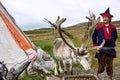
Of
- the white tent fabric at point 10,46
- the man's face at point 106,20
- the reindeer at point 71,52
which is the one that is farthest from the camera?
the reindeer at point 71,52

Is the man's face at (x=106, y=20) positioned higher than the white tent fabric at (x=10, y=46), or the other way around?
the man's face at (x=106, y=20)

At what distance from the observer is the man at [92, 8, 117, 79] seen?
32.7 ft

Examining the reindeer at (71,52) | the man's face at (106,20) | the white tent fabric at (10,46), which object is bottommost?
the reindeer at (71,52)

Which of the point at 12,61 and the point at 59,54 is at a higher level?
the point at 12,61

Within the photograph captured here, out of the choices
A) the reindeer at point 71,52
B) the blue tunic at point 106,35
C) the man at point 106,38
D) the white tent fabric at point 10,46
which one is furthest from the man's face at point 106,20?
the white tent fabric at point 10,46

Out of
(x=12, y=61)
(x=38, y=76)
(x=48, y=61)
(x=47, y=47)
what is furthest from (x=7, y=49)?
(x=47, y=47)

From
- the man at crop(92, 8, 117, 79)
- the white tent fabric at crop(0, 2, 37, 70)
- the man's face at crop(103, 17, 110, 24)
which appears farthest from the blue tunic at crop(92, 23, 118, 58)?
the white tent fabric at crop(0, 2, 37, 70)

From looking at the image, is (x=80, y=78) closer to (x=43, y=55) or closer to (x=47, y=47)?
(x=43, y=55)

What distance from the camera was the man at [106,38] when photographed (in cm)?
996

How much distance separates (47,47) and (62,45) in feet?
16.8

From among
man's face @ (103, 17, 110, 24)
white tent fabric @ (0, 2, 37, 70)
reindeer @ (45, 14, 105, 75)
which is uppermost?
man's face @ (103, 17, 110, 24)

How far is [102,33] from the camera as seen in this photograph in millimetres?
10000

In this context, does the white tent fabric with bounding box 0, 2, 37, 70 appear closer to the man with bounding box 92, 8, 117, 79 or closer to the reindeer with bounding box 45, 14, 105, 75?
the man with bounding box 92, 8, 117, 79

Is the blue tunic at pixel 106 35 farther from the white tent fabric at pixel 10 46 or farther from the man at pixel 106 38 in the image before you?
the white tent fabric at pixel 10 46
